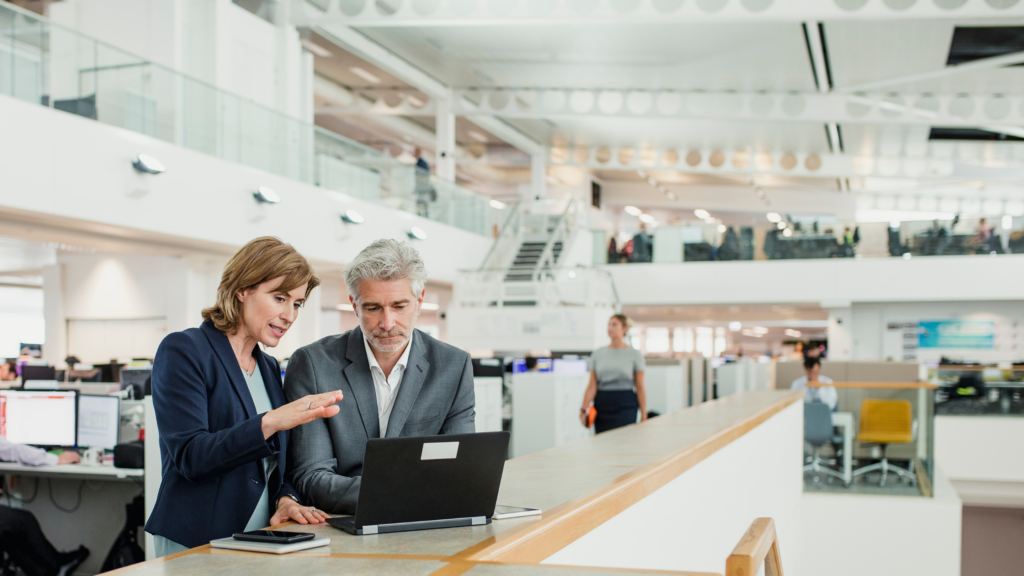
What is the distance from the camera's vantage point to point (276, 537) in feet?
4.89

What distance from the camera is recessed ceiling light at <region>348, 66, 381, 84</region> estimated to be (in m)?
17.3

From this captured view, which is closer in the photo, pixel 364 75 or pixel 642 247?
pixel 364 75

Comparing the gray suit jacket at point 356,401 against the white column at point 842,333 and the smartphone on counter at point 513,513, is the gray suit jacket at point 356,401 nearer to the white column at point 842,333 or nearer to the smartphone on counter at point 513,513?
the smartphone on counter at point 513,513

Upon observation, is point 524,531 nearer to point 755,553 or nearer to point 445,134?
point 755,553

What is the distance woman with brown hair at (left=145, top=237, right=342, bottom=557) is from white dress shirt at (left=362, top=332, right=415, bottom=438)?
0.22 metres

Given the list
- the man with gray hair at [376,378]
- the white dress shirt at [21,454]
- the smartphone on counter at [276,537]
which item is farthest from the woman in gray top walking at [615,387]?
the smartphone on counter at [276,537]

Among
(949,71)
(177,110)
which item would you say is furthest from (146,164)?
(949,71)

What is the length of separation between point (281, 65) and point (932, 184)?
2172 centimetres

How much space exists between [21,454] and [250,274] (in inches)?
152

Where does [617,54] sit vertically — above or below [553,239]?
above

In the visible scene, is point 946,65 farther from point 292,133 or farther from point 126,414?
point 126,414

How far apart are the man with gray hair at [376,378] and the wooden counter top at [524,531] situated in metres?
0.23

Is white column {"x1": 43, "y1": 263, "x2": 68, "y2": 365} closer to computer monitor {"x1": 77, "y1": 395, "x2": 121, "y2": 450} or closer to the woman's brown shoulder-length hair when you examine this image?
computer monitor {"x1": 77, "y1": 395, "x2": 121, "y2": 450}

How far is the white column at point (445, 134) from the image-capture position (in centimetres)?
1848
